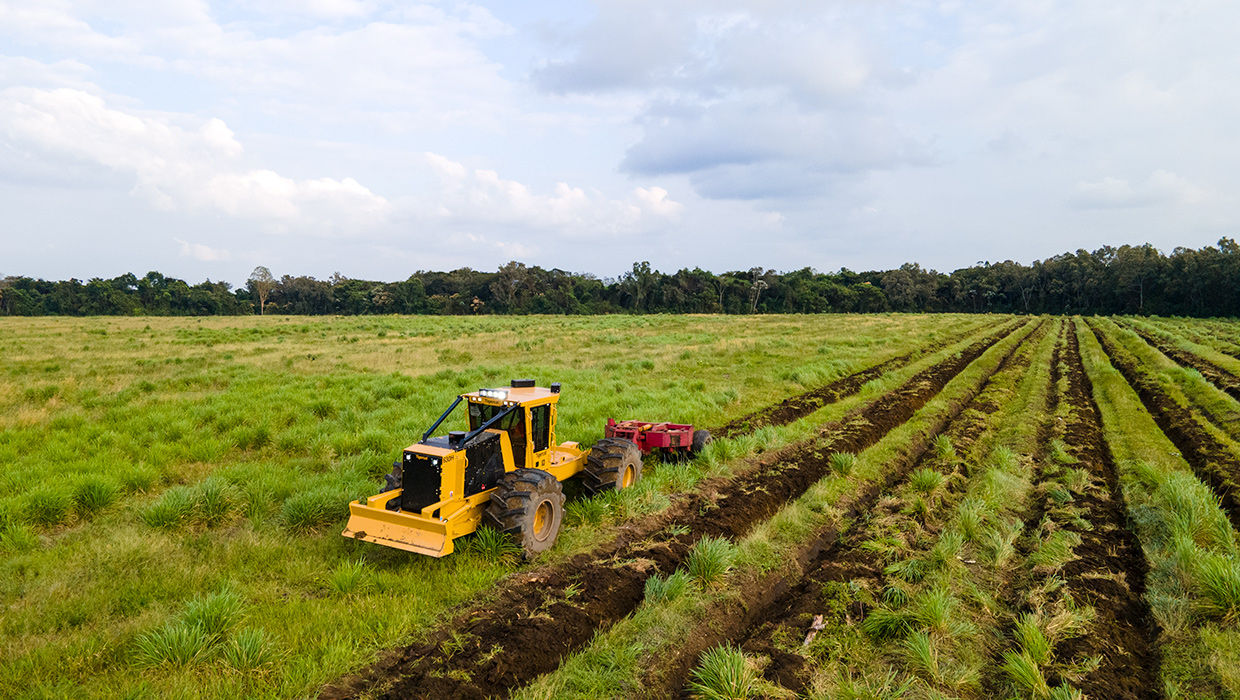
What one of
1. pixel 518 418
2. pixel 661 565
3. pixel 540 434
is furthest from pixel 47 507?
pixel 661 565

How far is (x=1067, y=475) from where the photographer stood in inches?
383

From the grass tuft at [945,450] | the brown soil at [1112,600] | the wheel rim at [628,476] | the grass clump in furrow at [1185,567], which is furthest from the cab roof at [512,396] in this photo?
the grass tuft at [945,450]

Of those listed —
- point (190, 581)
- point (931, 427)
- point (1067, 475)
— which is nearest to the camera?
point (190, 581)

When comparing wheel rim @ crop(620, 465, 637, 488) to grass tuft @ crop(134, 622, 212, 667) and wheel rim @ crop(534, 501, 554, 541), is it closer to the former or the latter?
wheel rim @ crop(534, 501, 554, 541)

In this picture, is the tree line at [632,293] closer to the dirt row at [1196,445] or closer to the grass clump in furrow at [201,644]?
the dirt row at [1196,445]

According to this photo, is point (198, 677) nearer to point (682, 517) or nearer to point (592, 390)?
point (682, 517)

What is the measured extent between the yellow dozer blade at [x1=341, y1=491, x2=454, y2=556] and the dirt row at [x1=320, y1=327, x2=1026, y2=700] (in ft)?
2.87

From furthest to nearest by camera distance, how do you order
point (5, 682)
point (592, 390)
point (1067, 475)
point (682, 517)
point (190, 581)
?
point (592, 390) → point (1067, 475) → point (682, 517) → point (190, 581) → point (5, 682)

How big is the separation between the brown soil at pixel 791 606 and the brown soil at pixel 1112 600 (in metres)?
1.81

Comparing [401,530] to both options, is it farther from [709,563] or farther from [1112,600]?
[1112,600]

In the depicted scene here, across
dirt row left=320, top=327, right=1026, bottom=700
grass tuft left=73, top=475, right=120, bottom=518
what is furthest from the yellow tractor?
grass tuft left=73, top=475, right=120, bottom=518

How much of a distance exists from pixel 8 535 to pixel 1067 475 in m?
15.9

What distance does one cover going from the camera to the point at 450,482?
6777mm

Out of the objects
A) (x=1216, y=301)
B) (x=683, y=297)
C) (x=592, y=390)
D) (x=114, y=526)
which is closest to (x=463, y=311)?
(x=683, y=297)
